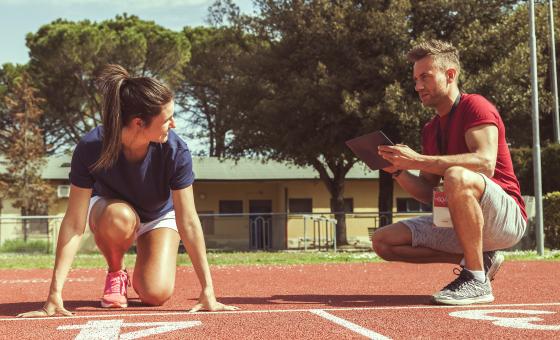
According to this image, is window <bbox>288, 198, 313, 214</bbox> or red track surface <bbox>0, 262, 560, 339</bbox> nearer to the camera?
red track surface <bbox>0, 262, 560, 339</bbox>

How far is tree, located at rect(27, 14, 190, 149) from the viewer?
128 ft

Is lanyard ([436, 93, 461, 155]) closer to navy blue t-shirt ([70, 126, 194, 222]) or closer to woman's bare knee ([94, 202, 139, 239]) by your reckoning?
navy blue t-shirt ([70, 126, 194, 222])

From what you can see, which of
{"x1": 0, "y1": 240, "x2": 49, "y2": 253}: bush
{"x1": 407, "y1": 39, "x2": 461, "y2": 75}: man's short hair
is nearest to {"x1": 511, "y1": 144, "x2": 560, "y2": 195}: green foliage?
{"x1": 0, "y1": 240, "x2": 49, "y2": 253}: bush

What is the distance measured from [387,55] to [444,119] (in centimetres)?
1872

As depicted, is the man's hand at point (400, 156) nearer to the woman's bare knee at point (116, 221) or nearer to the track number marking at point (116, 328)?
the track number marking at point (116, 328)

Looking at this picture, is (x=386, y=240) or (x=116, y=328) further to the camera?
(x=386, y=240)

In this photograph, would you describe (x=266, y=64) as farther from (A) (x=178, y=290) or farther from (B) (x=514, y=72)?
(A) (x=178, y=290)

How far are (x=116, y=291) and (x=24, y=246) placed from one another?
58.3ft

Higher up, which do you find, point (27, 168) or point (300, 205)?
point (27, 168)

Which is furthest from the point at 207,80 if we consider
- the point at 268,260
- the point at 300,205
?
the point at 268,260

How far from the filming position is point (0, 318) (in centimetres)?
497

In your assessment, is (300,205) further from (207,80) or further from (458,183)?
(458,183)

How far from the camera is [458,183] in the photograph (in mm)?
5270

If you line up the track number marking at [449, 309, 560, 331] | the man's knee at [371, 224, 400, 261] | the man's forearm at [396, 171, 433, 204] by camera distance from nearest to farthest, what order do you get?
the track number marking at [449, 309, 560, 331]
the man's forearm at [396, 171, 433, 204]
the man's knee at [371, 224, 400, 261]
